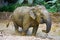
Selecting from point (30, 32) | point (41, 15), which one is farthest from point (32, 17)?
point (30, 32)

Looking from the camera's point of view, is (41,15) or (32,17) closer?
(41,15)

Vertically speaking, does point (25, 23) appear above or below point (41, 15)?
below

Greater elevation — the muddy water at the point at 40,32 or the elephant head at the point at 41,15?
the elephant head at the point at 41,15

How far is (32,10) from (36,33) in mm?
788

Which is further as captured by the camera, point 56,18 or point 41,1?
point 41,1

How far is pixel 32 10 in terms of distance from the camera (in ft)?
24.2

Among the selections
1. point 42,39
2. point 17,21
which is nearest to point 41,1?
point 17,21

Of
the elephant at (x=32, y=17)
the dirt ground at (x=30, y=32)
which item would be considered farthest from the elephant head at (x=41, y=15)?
the dirt ground at (x=30, y=32)

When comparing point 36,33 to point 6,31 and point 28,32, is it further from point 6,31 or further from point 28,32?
point 6,31

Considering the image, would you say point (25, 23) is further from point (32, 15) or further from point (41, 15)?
point (41, 15)

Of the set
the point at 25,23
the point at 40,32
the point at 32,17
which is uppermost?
the point at 32,17

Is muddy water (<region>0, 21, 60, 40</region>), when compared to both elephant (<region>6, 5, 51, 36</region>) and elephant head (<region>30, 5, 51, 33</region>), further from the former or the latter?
elephant head (<region>30, 5, 51, 33</region>)

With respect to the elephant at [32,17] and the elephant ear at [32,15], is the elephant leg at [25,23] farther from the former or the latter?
the elephant ear at [32,15]

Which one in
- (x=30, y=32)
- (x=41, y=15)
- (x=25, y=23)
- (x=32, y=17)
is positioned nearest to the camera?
(x=41, y=15)
